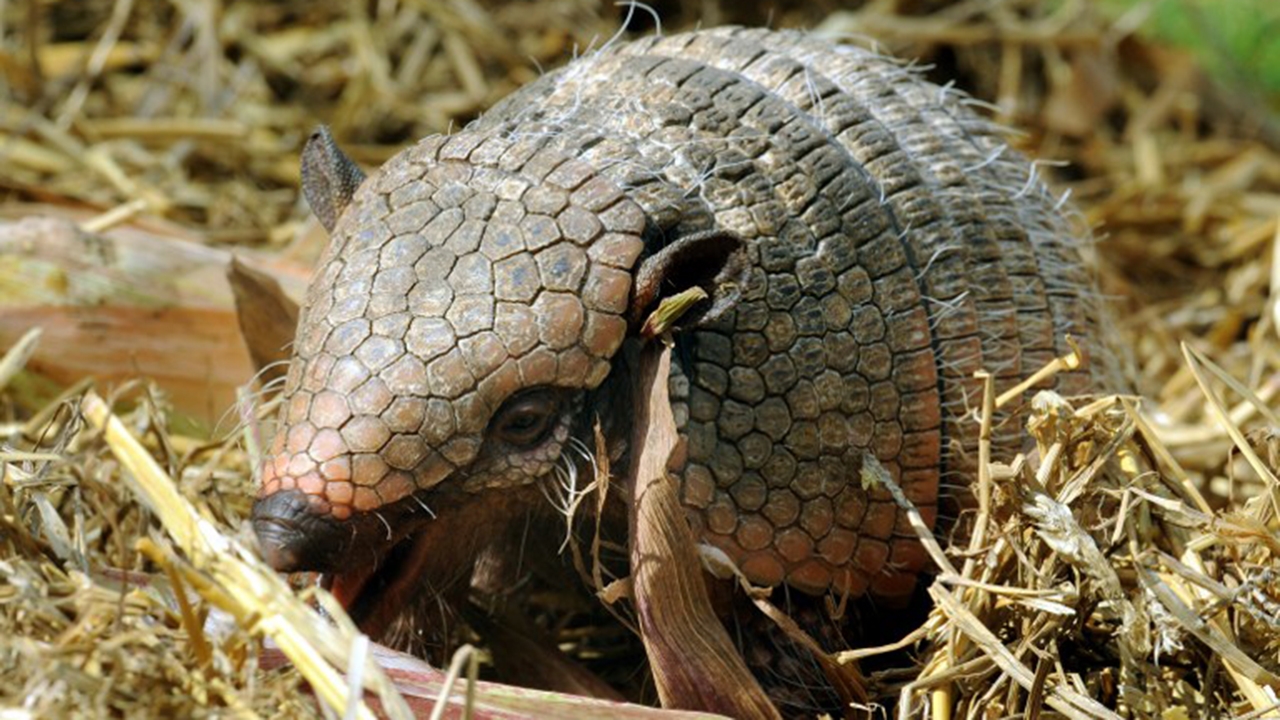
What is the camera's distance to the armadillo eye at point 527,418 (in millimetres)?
3297

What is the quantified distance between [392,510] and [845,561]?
1.09 m

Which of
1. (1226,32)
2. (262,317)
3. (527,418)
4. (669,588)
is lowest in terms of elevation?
(1226,32)

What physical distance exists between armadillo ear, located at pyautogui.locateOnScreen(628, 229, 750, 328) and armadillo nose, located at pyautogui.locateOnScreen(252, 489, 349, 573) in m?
0.74

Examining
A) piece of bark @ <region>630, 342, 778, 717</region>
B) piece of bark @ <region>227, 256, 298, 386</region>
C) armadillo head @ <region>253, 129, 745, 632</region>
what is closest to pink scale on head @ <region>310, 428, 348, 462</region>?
armadillo head @ <region>253, 129, 745, 632</region>

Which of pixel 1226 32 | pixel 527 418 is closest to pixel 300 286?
pixel 527 418

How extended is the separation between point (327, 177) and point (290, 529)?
905 mm

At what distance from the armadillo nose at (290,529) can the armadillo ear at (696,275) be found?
743mm

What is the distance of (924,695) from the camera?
3.56 meters

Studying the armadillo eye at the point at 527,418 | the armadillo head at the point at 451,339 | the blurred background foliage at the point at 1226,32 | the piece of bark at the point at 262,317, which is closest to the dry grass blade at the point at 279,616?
the armadillo head at the point at 451,339

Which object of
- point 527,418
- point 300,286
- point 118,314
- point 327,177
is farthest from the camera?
point 300,286

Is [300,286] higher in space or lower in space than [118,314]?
lower

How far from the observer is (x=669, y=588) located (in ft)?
11.3

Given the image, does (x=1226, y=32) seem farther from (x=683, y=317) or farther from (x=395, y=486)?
Result: (x=395, y=486)

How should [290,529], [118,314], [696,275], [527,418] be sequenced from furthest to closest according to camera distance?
[118,314] < [696,275] < [527,418] < [290,529]
